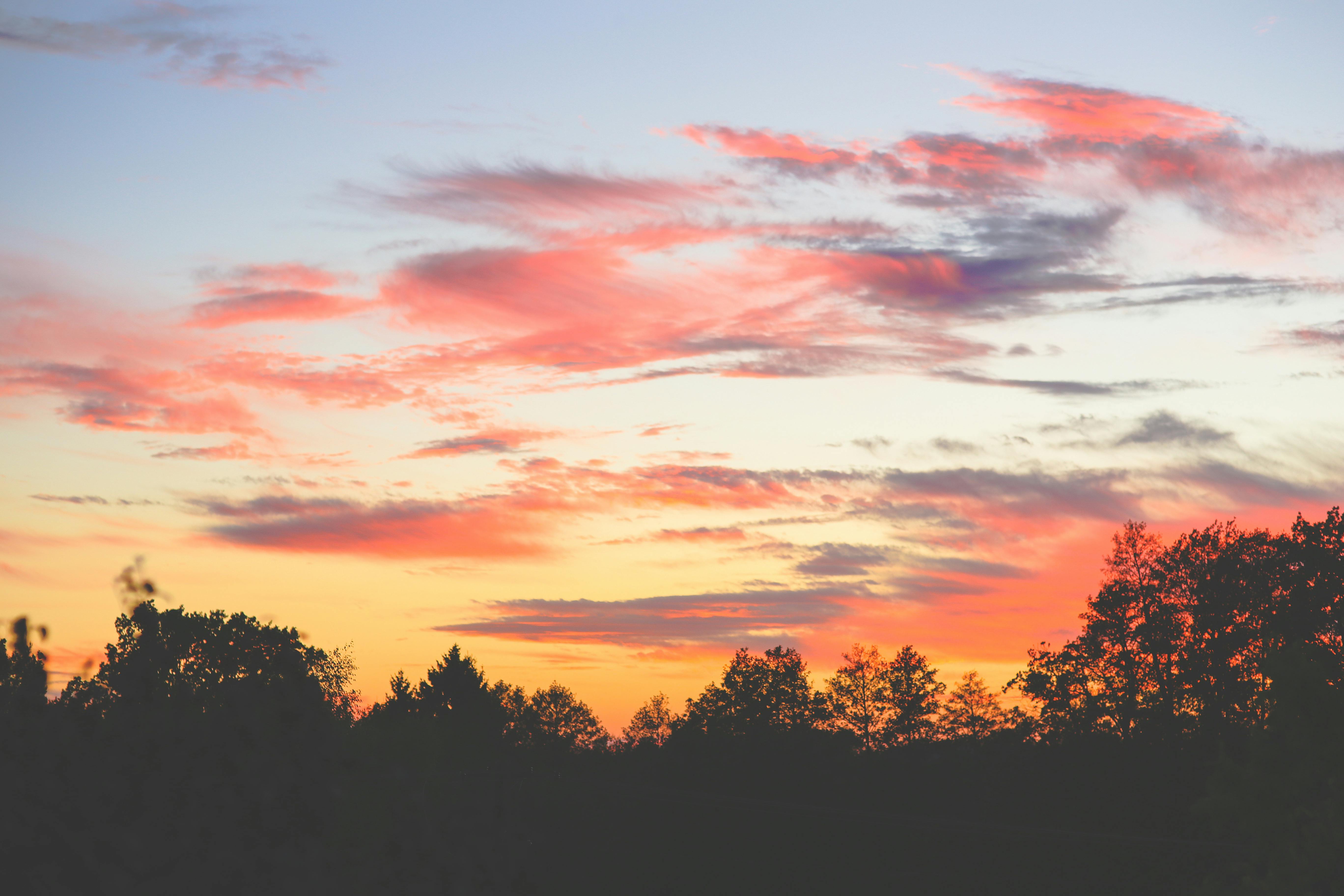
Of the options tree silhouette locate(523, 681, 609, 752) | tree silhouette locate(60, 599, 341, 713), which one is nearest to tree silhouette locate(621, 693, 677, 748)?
tree silhouette locate(523, 681, 609, 752)

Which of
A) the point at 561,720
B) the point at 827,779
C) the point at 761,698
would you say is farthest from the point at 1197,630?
the point at 561,720

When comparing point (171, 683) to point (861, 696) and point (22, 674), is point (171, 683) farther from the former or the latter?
point (861, 696)

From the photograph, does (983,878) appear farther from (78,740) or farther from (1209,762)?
(78,740)

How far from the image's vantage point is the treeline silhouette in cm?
928

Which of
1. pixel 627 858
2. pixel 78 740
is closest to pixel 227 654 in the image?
pixel 627 858

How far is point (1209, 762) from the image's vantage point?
43.6 m

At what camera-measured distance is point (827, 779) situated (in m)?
53.8

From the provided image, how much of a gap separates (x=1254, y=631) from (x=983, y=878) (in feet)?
61.5

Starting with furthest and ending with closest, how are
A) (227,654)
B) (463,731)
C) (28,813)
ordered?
(463,731) < (227,654) < (28,813)

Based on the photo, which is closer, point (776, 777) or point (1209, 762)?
point (1209, 762)

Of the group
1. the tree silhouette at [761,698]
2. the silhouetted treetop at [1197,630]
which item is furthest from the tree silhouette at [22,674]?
the tree silhouette at [761,698]

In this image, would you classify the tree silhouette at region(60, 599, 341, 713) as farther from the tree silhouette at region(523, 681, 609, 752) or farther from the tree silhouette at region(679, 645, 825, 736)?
the tree silhouette at region(523, 681, 609, 752)

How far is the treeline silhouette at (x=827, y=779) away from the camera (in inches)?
365

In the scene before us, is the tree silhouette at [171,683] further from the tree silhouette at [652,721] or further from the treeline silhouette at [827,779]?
the tree silhouette at [652,721]
